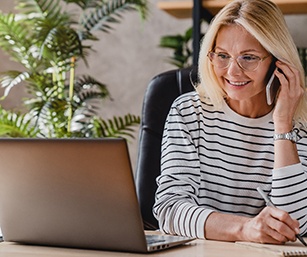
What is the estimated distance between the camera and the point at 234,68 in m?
1.86

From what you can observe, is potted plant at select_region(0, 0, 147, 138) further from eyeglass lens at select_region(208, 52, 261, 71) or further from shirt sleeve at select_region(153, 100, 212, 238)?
eyeglass lens at select_region(208, 52, 261, 71)

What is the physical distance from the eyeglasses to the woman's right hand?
479 mm

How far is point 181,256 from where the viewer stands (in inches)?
52.3

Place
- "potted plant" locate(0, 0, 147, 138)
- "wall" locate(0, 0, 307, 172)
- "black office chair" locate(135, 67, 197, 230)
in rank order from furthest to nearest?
1. "wall" locate(0, 0, 307, 172)
2. "potted plant" locate(0, 0, 147, 138)
3. "black office chair" locate(135, 67, 197, 230)

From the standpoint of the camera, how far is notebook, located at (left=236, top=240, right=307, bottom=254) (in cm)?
134

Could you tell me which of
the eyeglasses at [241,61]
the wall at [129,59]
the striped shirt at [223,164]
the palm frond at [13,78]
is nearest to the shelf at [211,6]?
the wall at [129,59]

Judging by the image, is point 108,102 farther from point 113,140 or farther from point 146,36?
point 113,140

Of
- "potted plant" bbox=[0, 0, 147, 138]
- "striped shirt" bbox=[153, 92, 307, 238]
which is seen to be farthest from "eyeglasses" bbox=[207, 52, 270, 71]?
"potted plant" bbox=[0, 0, 147, 138]

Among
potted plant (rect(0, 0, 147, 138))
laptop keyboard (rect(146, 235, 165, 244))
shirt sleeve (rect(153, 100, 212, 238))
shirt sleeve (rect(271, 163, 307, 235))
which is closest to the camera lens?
laptop keyboard (rect(146, 235, 165, 244))

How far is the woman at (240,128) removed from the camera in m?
1.85

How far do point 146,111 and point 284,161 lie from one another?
467 millimetres

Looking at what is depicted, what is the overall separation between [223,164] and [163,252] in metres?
0.63

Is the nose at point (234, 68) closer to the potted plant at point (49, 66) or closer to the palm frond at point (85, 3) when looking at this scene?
the potted plant at point (49, 66)

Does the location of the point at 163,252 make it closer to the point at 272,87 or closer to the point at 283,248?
the point at 283,248
